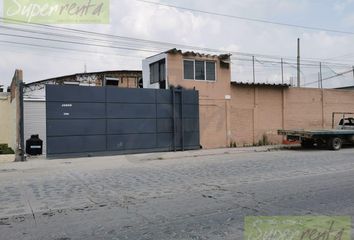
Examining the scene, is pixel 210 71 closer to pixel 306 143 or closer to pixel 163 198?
pixel 306 143

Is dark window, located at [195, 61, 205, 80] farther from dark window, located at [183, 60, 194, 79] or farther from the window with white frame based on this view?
dark window, located at [183, 60, 194, 79]

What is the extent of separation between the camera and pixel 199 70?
Answer: 2483 cm

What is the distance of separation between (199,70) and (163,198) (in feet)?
53.6

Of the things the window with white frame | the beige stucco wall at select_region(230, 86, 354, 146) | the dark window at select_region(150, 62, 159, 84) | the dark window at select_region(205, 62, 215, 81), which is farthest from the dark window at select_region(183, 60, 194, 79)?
the beige stucco wall at select_region(230, 86, 354, 146)

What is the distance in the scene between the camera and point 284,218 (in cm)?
725

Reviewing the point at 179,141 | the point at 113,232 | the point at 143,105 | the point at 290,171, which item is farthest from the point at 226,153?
the point at 113,232

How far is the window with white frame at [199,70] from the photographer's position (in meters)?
24.4

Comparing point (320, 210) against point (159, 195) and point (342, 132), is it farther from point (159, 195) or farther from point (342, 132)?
point (342, 132)

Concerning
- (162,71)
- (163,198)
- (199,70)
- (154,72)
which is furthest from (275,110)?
(163,198)

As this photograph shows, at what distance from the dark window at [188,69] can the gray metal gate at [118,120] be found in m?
1.10

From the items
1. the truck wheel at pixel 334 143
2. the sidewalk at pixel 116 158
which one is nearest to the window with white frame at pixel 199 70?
the sidewalk at pixel 116 158

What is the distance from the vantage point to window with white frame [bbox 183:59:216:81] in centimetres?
2439

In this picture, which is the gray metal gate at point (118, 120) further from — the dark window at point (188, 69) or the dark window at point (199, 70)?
the dark window at point (199, 70)

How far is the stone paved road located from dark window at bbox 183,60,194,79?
9.65 metres
